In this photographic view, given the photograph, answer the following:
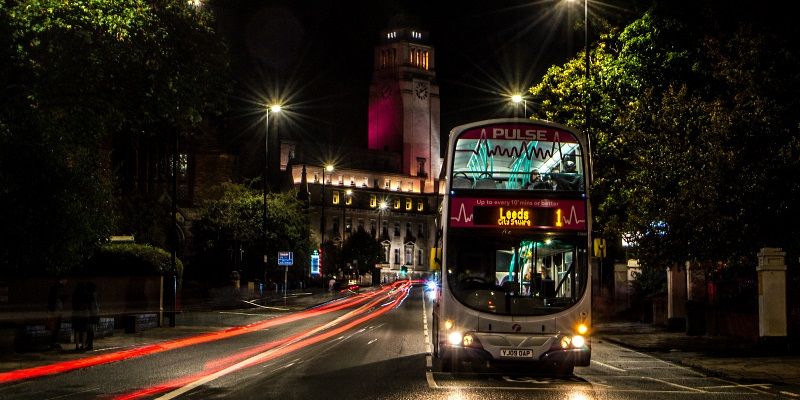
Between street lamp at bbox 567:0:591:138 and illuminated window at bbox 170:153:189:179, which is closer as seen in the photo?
street lamp at bbox 567:0:591:138

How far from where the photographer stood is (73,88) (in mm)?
18797

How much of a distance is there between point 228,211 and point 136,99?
175ft

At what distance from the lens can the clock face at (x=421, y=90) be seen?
501ft

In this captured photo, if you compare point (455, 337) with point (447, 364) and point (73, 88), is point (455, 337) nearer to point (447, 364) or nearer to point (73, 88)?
point (447, 364)

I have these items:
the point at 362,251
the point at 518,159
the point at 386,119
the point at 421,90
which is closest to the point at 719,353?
the point at 518,159

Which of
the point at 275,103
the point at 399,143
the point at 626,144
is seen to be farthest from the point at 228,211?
the point at 399,143

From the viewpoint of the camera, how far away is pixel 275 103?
54125 mm

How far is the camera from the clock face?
501 feet

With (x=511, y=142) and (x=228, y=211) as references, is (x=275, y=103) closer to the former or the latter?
(x=228, y=211)

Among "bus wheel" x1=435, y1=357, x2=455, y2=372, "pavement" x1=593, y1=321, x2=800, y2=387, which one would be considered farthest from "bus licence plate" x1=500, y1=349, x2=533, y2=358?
"pavement" x1=593, y1=321, x2=800, y2=387

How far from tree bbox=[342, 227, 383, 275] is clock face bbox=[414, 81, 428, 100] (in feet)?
109

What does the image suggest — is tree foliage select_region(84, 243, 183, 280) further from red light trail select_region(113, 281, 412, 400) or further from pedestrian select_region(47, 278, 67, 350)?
pedestrian select_region(47, 278, 67, 350)

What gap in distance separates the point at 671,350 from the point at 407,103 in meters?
130

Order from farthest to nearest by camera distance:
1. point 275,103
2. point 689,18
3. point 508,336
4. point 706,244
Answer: point 275,103, point 689,18, point 706,244, point 508,336
